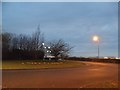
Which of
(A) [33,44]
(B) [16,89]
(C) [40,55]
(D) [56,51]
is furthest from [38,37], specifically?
(B) [16,89]

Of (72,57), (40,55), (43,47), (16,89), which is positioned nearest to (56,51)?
(40,55)

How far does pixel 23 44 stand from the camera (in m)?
89.5

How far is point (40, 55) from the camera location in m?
75.9

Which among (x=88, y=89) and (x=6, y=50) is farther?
(x=6, y=50)

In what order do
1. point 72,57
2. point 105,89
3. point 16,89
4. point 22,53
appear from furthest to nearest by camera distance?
point 72,57
point 22,53
point 16,89
point 105,89

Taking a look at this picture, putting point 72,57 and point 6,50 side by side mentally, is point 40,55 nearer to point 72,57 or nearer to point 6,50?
point 6,50

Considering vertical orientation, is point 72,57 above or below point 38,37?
below

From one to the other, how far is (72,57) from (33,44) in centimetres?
2001

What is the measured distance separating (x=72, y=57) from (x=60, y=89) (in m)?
86.4

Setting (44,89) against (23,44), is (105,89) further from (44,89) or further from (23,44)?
(23,44)

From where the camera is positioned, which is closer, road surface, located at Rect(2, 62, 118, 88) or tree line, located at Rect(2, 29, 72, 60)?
road surface, located at Rect(2, 62, 118, 88)

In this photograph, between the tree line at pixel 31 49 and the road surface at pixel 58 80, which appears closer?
the road surface at pixel 58 80

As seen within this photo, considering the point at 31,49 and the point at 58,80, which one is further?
the point at 31,49

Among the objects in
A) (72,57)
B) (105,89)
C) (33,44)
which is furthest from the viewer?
(72,57)
